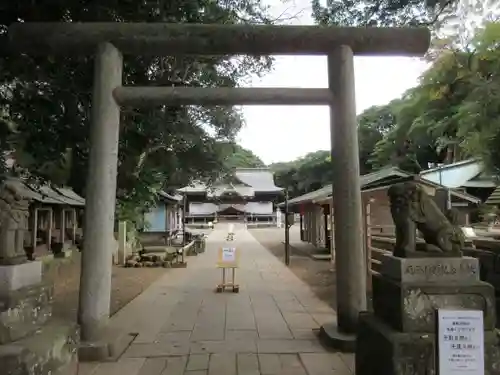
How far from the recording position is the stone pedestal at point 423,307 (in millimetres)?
3422

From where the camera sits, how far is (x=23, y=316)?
3326 mm

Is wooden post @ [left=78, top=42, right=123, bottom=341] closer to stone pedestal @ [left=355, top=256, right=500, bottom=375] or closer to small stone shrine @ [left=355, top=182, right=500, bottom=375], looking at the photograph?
small stone shrine @ [left=355, top=182, right=500, bottom=375]

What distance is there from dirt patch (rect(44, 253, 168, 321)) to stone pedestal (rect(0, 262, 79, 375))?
12.0 feet

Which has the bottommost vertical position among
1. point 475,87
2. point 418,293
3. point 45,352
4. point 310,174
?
point 45,352

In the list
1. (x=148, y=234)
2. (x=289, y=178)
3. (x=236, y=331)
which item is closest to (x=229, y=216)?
(x=289, y=178)

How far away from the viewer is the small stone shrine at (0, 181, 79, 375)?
3.06m

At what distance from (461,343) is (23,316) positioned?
3323 millimetres

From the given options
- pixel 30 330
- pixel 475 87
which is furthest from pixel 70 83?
pixel 475 87

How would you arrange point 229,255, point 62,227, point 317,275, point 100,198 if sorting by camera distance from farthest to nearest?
point 317,275
point 62,227
point 229,255
point 100,198

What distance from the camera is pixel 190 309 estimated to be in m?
7.89

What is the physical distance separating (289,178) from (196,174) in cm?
2903

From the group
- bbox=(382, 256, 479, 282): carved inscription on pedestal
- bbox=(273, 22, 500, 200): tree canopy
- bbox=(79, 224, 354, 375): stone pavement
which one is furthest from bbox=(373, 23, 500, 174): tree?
bbox=(382, 256, 479, 282): carved inscription on pedestal

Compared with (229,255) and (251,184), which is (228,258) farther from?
(251,184)

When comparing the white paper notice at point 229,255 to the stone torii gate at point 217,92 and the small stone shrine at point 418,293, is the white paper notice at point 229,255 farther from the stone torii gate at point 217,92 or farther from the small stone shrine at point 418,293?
the small stone shrine at point 418,293
